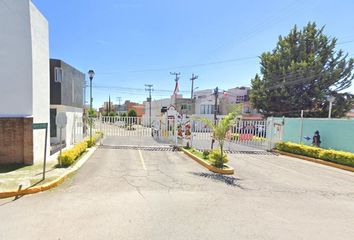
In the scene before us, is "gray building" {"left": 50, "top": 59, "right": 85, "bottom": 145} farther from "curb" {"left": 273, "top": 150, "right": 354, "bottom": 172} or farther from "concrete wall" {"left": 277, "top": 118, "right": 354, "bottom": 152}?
"concrete wall" {"left": 277, "top": 118, "right": 354, "bottom": 152}

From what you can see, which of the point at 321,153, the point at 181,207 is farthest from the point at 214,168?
the point at 321,153

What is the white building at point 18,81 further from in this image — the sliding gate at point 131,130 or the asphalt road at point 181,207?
the sliding gate at point 131,130

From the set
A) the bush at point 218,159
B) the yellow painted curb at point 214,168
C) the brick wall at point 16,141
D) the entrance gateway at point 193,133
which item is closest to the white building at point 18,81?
the brick wall at point 16,141

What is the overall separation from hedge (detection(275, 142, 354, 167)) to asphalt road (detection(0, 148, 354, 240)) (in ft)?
8.55

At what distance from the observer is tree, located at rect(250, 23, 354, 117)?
24.6m

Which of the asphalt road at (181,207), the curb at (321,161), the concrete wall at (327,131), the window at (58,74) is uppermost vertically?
the window at (58,74)

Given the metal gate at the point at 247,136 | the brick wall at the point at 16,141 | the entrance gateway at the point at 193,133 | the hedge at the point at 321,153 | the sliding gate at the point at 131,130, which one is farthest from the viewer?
the sliding gate at the point at 131,130

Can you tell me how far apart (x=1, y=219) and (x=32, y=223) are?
73 centimetres

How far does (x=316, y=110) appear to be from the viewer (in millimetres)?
25688

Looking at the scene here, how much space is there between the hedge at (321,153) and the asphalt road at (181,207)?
2605mm

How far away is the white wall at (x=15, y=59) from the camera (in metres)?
8.63

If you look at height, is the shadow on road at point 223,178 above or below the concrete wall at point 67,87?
below

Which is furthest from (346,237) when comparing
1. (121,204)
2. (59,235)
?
(59,235)

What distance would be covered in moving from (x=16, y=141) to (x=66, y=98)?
275 inches
